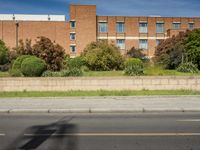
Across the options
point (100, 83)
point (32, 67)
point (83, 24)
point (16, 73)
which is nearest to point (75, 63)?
point (16, 73)

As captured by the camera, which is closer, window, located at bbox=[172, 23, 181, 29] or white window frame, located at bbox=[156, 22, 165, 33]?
white window frame, located at bbox=[156, 22, 165, 33]

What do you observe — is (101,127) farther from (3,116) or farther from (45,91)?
(45,91)

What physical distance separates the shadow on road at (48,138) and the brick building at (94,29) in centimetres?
5466

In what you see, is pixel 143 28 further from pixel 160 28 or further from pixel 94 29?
pixel 94 29

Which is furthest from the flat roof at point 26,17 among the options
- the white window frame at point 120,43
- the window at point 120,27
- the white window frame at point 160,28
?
the white window frame at point 160,28

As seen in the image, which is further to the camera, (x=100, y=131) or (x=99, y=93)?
(x=99, y=93)

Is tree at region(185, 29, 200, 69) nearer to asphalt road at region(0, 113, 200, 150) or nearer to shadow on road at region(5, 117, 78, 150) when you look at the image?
asphalt road at region(0, 113, 200, 150)

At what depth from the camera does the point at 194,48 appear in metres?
41.2

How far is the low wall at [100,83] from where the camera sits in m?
19.7

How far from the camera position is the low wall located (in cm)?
1966

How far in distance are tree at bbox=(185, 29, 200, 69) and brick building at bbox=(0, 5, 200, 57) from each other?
1947 centimetres

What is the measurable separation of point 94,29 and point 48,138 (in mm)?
57723

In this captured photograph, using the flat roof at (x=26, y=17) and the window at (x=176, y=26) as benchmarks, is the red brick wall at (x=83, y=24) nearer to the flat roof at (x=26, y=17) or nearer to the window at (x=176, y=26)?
the flat roof at (x=26, y=17)

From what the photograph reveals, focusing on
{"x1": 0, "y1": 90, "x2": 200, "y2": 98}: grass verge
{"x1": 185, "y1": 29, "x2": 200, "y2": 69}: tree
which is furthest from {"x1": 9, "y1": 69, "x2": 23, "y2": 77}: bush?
{"x1": 185, "y1": 29, "x2": 200, "y2": 69}: tree
